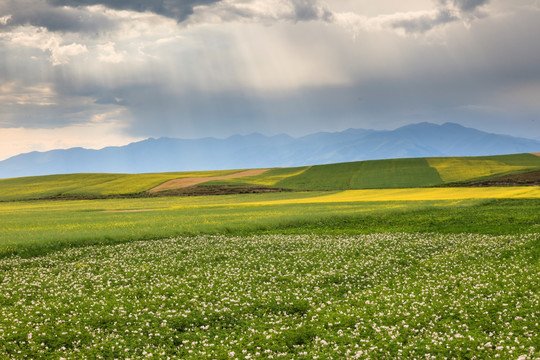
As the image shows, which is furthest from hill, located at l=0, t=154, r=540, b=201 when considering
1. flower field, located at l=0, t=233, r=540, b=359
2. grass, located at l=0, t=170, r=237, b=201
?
flower field, located at l=0, t=233, r=540, b=359

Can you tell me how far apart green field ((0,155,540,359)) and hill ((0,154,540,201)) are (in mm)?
60376

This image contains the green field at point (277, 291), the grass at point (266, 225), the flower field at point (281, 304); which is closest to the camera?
the flower field at point (281, 304)

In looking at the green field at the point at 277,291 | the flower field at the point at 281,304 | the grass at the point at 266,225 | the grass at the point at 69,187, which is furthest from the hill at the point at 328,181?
the flower field at the point at 281,304

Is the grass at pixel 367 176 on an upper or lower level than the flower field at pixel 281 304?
upper

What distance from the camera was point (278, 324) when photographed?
15352mm

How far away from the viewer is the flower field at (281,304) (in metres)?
13.1

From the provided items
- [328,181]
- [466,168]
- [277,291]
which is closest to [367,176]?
[328,181]

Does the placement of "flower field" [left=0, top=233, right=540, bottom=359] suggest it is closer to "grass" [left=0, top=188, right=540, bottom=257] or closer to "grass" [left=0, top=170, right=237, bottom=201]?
"grass" [left=0, top=188, right=540, bottom=257]

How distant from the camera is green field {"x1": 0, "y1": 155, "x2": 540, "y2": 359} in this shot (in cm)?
1330

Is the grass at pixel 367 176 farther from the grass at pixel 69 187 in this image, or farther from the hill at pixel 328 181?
the grass at pixel 69 187

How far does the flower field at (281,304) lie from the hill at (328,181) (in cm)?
7501

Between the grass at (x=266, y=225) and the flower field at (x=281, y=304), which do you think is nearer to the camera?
the flower field at (x=281, y=304)

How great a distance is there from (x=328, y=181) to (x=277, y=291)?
97899 mm

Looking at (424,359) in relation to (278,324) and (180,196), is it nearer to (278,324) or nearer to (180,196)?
(278,324)
